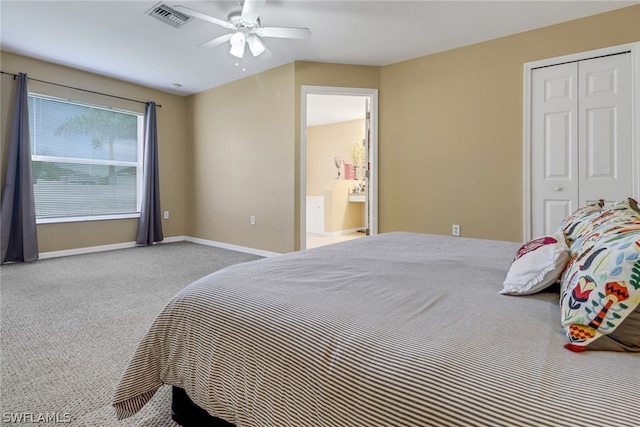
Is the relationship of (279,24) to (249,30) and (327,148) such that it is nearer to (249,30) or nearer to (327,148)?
(249,30)

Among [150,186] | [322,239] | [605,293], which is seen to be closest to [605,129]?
[605,293]

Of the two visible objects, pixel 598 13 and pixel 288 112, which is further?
pixel 288 112

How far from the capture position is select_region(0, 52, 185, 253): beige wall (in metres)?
3.94

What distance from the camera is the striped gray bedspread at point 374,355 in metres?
0.58

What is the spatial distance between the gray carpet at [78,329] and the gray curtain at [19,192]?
0.93 ft

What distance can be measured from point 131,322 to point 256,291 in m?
1.69

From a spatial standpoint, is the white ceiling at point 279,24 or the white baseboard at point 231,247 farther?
the white baseboard at point 231,247

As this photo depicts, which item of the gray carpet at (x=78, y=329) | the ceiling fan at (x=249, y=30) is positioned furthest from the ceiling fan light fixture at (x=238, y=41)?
the gray carpet at (x=78, y=329)

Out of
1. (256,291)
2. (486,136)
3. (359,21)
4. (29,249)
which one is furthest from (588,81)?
(29,249)

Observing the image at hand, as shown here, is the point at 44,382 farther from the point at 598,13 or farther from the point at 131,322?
the point at 598,13

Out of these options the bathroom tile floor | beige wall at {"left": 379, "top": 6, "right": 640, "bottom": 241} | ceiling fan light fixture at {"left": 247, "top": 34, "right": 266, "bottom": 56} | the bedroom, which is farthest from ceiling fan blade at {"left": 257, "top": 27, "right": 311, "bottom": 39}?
the bathroom tile floor

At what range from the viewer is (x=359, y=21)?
3121mm

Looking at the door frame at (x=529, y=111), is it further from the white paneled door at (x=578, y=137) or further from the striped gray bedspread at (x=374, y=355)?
the striped gray bedspread at (x=374, y=355)

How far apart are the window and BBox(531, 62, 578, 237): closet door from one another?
17.8 ft
